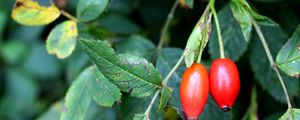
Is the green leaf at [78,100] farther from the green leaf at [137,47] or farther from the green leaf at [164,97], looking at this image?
the green leaf at [164,97]

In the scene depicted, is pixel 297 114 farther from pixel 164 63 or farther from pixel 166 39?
pixel 166 39

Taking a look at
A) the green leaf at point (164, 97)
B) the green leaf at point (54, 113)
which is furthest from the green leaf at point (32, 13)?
the green leaf at point (164, 97)

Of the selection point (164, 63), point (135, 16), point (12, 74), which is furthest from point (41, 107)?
point (164, 63)

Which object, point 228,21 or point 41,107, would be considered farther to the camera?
point 41,107

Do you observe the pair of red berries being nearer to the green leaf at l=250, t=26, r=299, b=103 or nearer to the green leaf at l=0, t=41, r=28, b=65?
the green leaf at l=250, t=26, r=299, b=103

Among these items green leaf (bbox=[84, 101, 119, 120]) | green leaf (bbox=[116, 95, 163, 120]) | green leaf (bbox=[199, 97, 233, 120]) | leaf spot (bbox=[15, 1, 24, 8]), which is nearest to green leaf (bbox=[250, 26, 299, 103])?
green leaf (bbox=[199, 97, 233, 120])

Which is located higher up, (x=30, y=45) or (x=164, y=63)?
(x=164, y=63)
